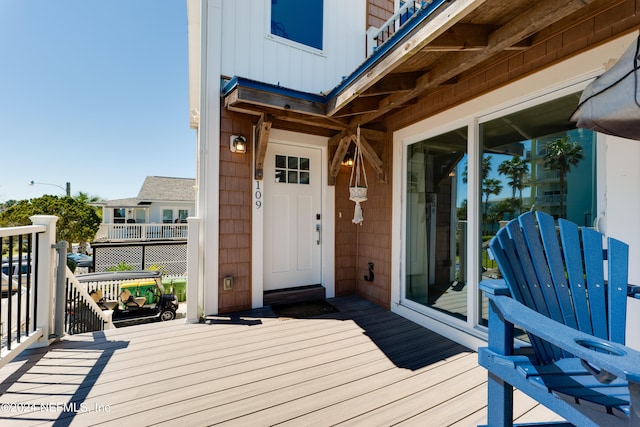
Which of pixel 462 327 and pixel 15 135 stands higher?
pixel 15 135

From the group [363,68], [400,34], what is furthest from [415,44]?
[363,68]

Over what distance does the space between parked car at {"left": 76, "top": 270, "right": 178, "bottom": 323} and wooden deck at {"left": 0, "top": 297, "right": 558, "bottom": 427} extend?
10.3 feet

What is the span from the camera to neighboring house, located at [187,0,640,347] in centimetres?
175

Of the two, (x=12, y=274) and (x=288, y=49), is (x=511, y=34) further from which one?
(x=12, y=274)

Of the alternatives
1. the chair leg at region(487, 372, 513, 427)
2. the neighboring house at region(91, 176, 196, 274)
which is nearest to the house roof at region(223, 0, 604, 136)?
the chair leg at region(487, 372, 513, 427)

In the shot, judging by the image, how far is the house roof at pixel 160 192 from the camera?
17.2m

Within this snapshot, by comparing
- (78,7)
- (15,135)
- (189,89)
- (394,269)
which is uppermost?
(15,135)

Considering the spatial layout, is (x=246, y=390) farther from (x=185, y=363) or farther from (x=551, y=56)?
(x=551, y=56)

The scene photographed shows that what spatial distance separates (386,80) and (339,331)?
8.28 ft

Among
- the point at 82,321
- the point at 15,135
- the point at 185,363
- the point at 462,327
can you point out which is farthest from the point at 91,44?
the point at 15,135

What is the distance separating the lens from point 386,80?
2.45 metres

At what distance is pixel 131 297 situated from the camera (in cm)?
545

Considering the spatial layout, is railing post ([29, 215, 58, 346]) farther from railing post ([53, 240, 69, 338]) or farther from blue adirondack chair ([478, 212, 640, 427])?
blue adirondack chair ([478, 212, 640, 427])

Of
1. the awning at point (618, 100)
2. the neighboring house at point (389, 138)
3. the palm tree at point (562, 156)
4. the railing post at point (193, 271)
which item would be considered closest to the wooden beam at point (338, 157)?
the neighboring house at point (389, 138)
